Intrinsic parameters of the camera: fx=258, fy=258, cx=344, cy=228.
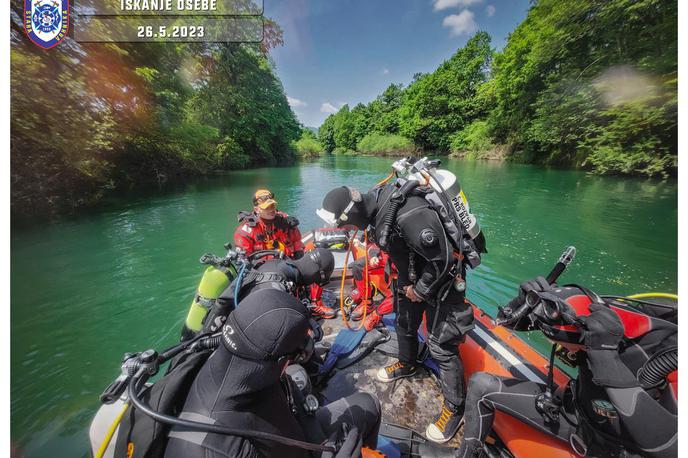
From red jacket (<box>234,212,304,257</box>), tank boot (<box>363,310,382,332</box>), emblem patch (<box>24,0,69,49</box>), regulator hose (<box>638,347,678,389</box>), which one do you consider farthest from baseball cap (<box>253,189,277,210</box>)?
Result: emblem patch (<box>24,0,69,49</box>)

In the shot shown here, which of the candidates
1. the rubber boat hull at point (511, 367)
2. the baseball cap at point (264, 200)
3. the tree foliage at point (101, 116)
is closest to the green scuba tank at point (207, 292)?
the baseball cap at point (264, 200)

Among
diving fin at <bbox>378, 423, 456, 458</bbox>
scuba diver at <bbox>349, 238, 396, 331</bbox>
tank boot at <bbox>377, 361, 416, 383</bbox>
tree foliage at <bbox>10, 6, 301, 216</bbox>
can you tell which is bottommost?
diving fin at <bbox>378, 423, 456, 458</bbox>

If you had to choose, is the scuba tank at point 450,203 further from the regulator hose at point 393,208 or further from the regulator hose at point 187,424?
the regulator hose at point 187,424

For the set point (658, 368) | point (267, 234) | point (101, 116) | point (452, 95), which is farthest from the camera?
point (452, 95)

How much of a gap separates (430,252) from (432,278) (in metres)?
0.23

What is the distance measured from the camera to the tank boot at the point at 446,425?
1.97 meters

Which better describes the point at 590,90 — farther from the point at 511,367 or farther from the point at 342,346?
the point at 342,346

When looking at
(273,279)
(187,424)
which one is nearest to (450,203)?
(273,279)

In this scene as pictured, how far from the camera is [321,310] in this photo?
359cm

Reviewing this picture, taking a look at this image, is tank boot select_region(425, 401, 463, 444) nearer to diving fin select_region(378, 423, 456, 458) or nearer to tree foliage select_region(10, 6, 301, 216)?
diving fin select_region(378, 423, 456, 458)

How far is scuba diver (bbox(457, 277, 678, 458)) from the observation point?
1089mm

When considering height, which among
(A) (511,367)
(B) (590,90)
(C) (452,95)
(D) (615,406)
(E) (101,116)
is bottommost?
(A) (511,367)

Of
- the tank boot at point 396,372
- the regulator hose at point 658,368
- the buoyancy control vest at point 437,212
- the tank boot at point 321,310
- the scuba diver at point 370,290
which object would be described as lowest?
the tank boot at point 396,372

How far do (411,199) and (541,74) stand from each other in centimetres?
2555
